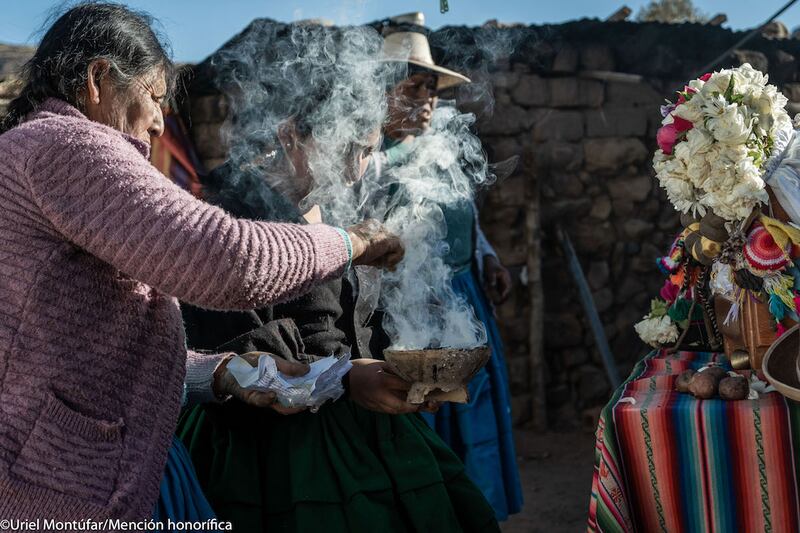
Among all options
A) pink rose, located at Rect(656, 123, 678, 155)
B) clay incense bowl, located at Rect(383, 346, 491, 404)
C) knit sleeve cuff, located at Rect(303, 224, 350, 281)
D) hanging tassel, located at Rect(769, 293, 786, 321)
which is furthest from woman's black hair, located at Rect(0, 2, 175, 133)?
hanging tassel, located at Rect(769, 293, 786, 321)

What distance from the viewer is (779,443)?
6.40 feet

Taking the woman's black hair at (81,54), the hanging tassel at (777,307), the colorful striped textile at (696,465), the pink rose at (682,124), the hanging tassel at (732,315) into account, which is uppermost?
the woman's black hair at (81,54)

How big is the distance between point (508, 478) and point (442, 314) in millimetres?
1838

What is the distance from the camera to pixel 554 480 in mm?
5535

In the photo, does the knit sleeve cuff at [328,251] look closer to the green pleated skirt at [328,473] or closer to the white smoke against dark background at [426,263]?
the white smoke against dark background at [426,263]


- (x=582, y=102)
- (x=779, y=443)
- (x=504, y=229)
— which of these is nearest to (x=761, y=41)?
(x=582, y=102)

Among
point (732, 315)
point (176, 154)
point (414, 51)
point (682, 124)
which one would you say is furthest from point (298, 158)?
point (176, 154)

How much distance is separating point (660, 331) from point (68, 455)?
6.53 ft

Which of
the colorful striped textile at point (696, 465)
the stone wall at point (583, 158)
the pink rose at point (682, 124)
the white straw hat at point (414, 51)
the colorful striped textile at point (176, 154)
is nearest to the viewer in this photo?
the colorful striped textile at point (696, 465)

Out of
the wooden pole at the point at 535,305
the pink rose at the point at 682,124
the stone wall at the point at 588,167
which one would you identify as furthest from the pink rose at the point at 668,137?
the wooden pole at the point at 535,305

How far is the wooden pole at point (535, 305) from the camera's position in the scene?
6.10m

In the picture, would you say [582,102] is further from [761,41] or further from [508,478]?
[508,478]

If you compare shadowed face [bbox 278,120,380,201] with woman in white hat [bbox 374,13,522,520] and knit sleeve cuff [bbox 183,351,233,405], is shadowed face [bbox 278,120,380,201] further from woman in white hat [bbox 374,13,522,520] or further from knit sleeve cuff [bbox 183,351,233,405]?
woman in white hat [bbox 374,13,522,520]

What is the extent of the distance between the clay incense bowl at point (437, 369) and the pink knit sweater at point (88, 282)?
36 centimetres
